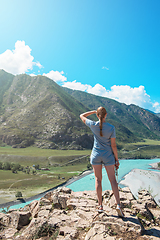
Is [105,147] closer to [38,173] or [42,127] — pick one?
[38,173]

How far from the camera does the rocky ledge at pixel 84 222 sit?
3744 millimetres

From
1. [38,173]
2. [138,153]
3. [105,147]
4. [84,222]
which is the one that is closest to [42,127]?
[38,173]

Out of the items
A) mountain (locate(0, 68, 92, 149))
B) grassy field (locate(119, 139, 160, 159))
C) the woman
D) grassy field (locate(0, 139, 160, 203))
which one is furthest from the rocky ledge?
grassy field (locate(119, 139, 160, 159))

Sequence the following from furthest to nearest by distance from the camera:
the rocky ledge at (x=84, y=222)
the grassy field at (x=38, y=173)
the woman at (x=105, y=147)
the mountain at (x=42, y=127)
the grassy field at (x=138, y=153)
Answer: the mountain at (x=42, y=127) < the grassy field at (x=138, y=153) < the grassy field at (x=38, y=173) < the woman at (x=105, y=147) < the rocky ledge at (x=84, y=222)

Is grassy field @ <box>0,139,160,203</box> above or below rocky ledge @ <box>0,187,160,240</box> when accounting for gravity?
below

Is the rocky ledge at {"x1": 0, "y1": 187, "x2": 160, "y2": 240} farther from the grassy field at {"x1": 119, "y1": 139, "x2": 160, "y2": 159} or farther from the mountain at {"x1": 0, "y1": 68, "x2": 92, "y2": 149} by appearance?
the grassy field at {"x1": 119, "y1": 139, "x2": 160, "y2": 159}

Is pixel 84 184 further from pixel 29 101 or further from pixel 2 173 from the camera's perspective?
pixel 29 101

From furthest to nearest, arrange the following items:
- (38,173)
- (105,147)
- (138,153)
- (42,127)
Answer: (42,127) → (138,153) → (38,173) → (105,147)

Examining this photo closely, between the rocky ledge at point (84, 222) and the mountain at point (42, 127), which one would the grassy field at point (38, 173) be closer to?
the mountain at point (42, 127)

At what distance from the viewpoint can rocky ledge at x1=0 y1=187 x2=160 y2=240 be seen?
12.3ft

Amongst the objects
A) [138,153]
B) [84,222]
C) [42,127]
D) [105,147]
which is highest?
[42,127]

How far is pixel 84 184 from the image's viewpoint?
68812 mm

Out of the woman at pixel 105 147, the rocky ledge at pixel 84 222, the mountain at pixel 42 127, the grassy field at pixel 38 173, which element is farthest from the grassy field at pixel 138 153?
the woman at pixel 105 147

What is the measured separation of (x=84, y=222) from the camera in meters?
4.51
